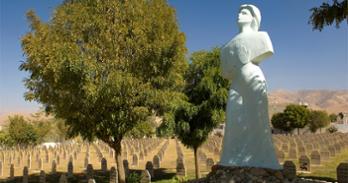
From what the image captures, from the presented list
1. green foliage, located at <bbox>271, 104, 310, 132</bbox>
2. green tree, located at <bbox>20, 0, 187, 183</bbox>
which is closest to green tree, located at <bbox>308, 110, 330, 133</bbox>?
green foliage, located at <bbox>271, 104, 310, 132</bbox>

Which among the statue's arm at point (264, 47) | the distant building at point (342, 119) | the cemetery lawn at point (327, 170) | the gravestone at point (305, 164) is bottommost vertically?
the cemetery lawn at point (327, 170)

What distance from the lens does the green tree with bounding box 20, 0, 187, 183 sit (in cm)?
1294

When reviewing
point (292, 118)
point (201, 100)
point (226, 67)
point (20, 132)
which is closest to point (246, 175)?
point (226, 67)

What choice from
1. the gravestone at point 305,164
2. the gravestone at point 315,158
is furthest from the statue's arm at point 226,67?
the gravestone at point 315,158

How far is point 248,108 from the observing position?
1003 cm

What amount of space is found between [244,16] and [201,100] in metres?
8.18

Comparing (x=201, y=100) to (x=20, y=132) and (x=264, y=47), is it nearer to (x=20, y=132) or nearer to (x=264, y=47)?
(x=264, y=47)

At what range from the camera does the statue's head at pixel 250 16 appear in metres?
10.4

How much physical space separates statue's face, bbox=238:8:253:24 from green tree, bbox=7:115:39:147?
162 feet

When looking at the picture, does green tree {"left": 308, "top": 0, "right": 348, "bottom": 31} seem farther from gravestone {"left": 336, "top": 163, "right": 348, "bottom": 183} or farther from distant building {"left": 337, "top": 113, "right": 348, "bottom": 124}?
distant building {"left": 337, "top": 113, "right": 348, "bottom": 124}

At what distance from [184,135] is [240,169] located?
30.0ft

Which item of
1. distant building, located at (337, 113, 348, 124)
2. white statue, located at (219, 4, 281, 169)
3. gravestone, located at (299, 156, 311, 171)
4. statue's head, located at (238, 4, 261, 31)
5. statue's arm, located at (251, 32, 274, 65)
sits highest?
distant building, located at (337, 113, 348, 124)

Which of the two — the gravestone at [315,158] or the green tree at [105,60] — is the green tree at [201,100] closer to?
the green tree at [105,60]

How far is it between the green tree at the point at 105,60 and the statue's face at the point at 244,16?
3.86 m
